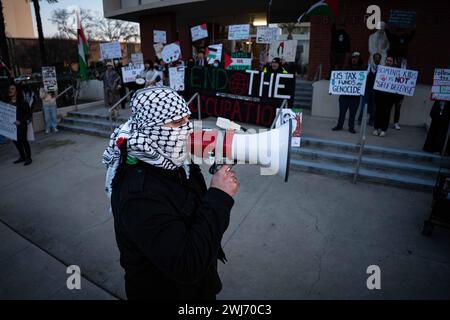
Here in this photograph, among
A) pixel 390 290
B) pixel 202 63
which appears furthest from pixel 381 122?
pixel 202 63

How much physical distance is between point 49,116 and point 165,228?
9.69m

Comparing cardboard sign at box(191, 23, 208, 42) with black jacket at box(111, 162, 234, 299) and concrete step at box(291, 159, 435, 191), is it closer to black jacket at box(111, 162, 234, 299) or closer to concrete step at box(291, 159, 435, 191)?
concrete step at box(291, 159, 435, 191)

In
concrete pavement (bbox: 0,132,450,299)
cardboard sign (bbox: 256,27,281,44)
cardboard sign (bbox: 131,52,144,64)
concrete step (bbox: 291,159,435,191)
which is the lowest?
concrete pavement (bbox: 0,132,450,299)

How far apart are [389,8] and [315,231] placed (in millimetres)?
9035

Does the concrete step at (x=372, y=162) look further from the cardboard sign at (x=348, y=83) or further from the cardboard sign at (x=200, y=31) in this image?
the cardboard sign at (x=200, y=31)

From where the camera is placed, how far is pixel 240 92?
24.1ft

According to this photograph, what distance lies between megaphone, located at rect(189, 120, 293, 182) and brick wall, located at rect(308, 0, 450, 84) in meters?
10.3

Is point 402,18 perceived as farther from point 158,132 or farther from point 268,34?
point 158,132

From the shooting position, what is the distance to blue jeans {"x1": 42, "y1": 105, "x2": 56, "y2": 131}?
29.6 feet

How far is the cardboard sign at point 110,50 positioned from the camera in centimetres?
991

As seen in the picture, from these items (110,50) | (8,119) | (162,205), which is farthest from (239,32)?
(162,205)

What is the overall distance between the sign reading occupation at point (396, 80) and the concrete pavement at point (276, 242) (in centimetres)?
226

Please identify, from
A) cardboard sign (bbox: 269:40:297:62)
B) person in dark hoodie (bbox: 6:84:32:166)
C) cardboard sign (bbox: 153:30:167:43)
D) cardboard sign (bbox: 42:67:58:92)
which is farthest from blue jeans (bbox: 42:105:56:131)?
cardboard sign (bbox: 269:40:297:62)

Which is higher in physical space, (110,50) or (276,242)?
(110,50)
